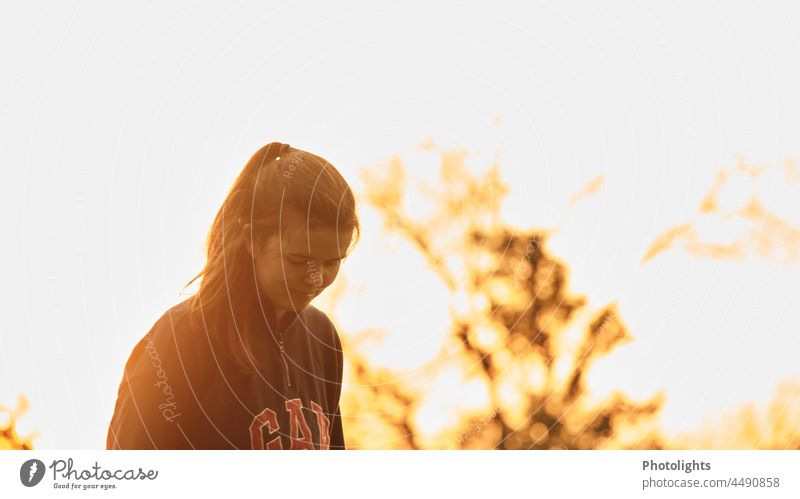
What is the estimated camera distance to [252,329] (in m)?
2.98

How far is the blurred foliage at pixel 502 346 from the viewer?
163 inches

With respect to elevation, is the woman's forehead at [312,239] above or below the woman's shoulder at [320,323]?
above

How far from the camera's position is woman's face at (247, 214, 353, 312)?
113 inches

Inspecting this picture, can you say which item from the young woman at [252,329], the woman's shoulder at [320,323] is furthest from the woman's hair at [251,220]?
the woman's shoulder at [320,323]

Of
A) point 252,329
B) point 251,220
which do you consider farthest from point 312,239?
point 252,329

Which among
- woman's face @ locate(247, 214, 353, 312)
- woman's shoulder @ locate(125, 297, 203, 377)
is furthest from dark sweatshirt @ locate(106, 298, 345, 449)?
woman's face @ locate(247, 214, 353, 312)

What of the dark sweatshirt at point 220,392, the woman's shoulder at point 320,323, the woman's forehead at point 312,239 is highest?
the woman's forehead at point 312,239

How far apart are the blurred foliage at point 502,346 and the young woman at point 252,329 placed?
3.40ft

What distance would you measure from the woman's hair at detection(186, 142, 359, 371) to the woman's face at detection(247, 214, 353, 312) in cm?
3

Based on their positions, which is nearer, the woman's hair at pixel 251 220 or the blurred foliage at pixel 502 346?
the woman's hair at pixel 251 220

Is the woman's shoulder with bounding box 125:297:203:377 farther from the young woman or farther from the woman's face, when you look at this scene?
the woman's face

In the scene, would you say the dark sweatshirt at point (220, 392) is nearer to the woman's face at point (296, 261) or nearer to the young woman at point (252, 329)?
the young woman at point (252, 329)

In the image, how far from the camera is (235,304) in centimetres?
292
